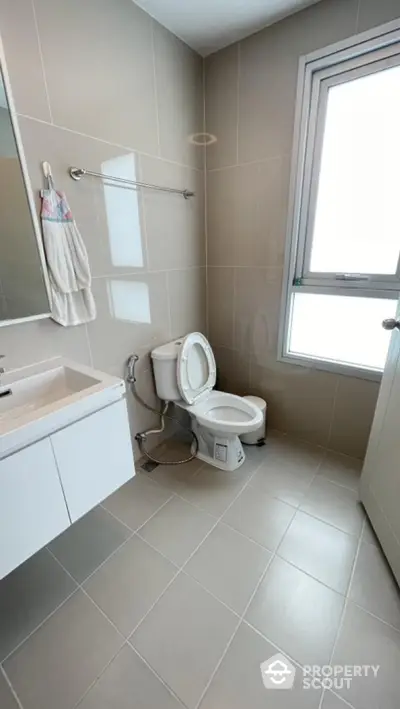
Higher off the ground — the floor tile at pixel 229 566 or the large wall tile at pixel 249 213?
the large wall tile at pixel 249 213

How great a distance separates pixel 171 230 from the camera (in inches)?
70.2

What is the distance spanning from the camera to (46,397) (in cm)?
128

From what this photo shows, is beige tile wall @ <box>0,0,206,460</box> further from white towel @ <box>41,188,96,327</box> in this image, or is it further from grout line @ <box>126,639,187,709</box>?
grout line @ <box>126,639,187,709</box>

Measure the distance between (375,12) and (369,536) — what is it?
2347 millimetres

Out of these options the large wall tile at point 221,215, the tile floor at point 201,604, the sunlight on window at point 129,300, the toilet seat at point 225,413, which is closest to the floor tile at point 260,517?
the tile floor at point 201,604

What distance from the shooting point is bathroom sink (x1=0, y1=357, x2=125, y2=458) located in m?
0.89

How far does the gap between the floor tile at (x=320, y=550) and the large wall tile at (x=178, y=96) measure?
2111mm

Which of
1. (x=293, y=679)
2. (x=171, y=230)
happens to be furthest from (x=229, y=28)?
(x=293, y=679)

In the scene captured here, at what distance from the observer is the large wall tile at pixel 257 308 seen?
1.88m

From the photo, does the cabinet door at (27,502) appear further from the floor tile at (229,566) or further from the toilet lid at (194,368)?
the toilet lid at (194,368)

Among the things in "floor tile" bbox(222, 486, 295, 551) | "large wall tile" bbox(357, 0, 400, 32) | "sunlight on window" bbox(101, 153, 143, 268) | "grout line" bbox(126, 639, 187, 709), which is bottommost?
"grout line" bbox(126, 639, 187, 709)

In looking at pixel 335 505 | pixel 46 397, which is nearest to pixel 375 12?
pixel 46 397

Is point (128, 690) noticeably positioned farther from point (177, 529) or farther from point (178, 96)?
point (178, 96)

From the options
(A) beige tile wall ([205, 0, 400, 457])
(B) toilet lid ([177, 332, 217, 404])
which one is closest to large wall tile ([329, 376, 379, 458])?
(A) beige tile wall ([205, 0, 400, 457])
